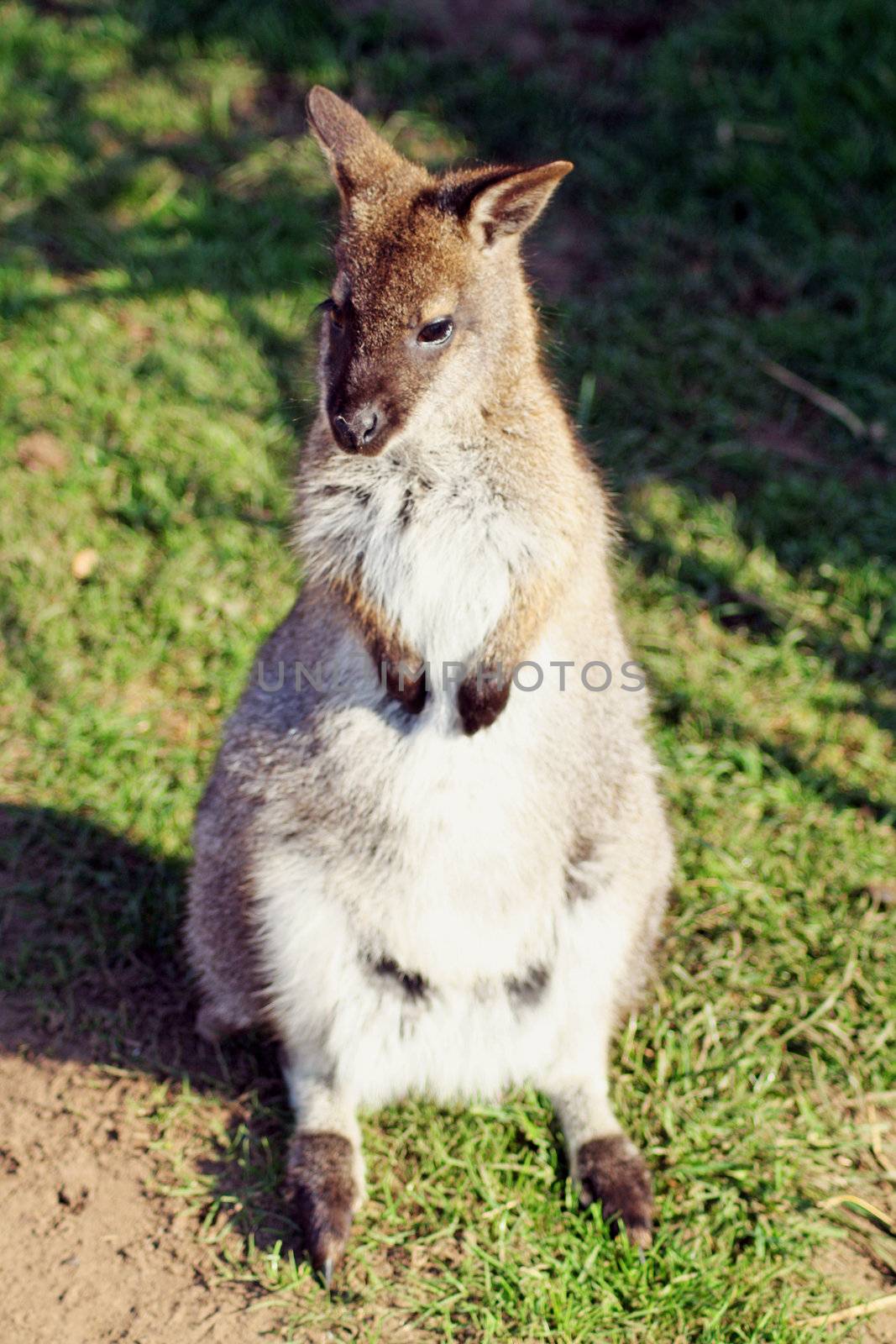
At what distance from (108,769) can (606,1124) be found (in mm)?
1606

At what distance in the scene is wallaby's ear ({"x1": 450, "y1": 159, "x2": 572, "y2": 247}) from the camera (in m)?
2.36

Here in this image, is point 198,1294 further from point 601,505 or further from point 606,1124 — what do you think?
point 601,505

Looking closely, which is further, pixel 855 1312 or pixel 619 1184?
pixel 619 1184

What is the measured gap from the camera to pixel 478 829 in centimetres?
264

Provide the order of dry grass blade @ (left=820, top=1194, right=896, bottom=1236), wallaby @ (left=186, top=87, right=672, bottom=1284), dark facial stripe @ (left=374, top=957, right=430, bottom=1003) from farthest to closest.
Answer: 1. dry grass blade @ (left=820, top=1194, right=896, bottom=1236)
2. dark facial stripe @ (left=374, top=957, right=430, bottom=1003)
3. wallaby @ (left=186, top=87, right=672, bottom=1284)

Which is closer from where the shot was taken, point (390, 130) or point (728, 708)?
point (728, 708)

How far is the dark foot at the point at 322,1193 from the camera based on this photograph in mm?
2668

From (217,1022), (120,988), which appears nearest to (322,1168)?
(217,1022)

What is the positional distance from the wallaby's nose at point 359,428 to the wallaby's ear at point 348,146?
484 millimetres

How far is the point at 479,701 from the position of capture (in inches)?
101

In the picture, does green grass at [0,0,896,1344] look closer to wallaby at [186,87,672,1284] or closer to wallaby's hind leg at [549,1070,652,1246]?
wallaby's hind leg at [549,1070,652,1246]

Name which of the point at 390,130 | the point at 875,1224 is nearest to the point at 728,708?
the point at 875,1224

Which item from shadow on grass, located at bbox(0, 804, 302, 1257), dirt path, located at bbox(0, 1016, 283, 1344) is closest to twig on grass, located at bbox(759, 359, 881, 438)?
shadow on grass, located at bbox(0, 804, 302, 1257)

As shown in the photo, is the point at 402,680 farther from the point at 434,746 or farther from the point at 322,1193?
the point at 322,1193
